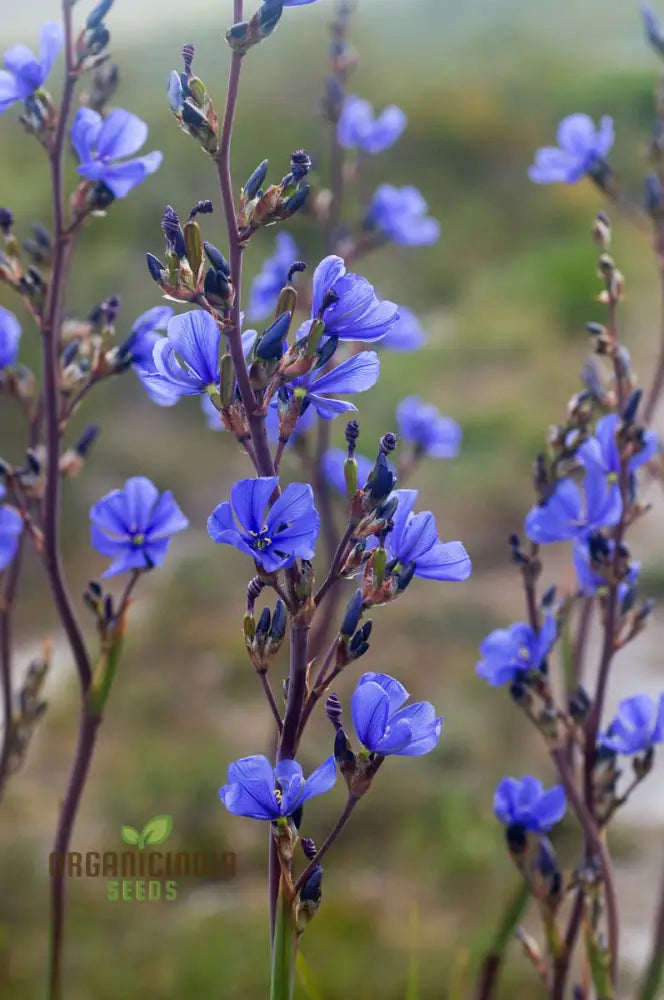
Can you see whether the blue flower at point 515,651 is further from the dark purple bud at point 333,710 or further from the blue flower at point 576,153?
the blue flower at point 576,153

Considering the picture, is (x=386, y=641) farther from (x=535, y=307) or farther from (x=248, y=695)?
(x=535, y=307)

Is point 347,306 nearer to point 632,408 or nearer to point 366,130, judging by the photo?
point 632,408

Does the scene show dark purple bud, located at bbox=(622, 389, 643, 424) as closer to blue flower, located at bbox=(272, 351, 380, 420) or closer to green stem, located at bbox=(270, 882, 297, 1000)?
blue flower, located at bbox=(272, 351, 380, 420)

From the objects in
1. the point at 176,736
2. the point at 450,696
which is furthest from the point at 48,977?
the point at 450,696

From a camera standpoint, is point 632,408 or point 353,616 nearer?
point 353,616

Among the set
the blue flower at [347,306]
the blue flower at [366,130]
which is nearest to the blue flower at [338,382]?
the blue flower at [347,306]

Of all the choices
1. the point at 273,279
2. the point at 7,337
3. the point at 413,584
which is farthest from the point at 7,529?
the point at 413,584
